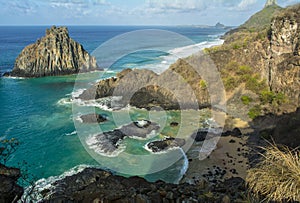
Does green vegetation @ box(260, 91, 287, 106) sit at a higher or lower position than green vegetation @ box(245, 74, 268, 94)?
lower

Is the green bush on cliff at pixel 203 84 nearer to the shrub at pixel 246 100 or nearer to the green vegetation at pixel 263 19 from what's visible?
the shrub at pixel 246 100

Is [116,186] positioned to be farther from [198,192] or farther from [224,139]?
[224,139]

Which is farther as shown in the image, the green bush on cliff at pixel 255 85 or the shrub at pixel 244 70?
the shrub at pixel 244 70

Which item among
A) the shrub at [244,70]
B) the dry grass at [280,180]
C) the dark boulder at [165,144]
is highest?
the dry grass at [280,180]

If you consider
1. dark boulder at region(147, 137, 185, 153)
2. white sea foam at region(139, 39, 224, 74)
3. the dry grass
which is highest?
the dry grass

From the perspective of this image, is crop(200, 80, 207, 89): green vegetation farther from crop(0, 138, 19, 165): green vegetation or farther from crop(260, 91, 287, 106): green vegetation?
crop(0, 138, 19, 165): green vegetation

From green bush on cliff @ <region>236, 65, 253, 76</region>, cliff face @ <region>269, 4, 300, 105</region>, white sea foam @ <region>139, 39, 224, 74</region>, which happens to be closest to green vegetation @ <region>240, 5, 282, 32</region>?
white sea foam @ <region>139, 39, 224, 74</region>

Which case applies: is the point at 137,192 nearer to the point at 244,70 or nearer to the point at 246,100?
the point at 246,100

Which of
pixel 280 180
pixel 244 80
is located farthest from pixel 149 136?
pixel 280 180

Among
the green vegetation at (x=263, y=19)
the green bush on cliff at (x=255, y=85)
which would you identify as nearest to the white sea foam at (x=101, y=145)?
the green bush on cliff at (x=255, y=85)

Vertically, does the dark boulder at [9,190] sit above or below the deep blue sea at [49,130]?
above
